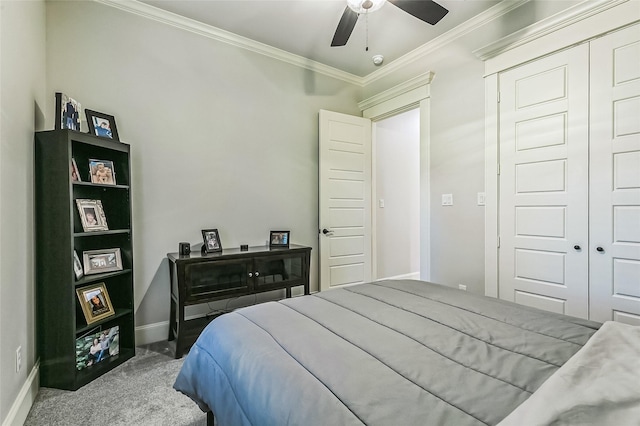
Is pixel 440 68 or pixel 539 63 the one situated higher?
pixel 440 68

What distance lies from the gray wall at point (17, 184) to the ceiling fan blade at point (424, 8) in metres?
2.13

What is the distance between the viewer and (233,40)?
3.03 m

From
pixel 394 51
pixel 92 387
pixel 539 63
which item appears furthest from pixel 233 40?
pixel 92 387

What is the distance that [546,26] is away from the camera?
2.31m

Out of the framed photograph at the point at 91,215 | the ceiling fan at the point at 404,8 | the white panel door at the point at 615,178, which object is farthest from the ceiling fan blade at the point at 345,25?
the framed photograph at the point at 91,215

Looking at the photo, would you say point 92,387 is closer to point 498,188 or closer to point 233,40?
point 233,40

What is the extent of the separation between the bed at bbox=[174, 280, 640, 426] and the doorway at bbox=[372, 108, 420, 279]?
275 cm

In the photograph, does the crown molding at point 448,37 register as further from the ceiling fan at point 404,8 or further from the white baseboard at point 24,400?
the white baseboard at point 24,400

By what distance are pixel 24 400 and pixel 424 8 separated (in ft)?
10.7

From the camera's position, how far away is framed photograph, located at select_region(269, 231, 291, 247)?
3.11 metres

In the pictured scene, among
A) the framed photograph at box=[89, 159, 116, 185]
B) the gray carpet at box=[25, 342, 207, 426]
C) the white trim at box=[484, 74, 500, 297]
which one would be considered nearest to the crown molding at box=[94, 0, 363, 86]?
the framed photograph at box=[89, 159, 116, 185]

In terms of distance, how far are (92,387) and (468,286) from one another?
9.93ft

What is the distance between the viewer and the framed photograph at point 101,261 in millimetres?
2178

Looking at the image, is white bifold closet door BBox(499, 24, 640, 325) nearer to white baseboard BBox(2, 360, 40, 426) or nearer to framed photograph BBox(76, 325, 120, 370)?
framed photograph BBox(76, 325, 120, 370)
